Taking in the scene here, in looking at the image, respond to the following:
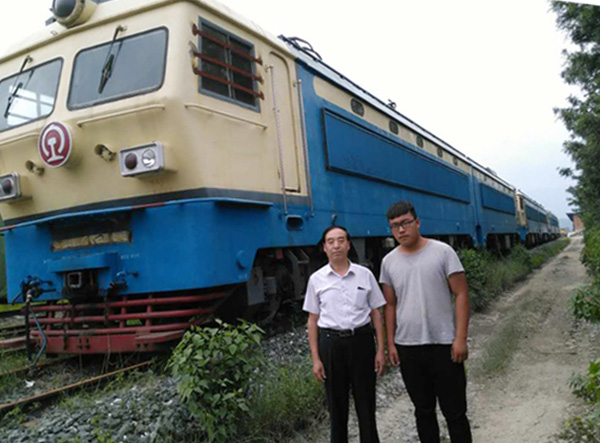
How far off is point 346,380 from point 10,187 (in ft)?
13.8

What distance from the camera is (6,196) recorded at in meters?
5.36

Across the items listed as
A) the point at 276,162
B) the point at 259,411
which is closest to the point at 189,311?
the point at 259,411

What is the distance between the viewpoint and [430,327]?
276cm

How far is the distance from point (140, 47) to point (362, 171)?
139 inches

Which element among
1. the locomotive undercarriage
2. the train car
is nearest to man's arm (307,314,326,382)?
the locomotive undercarriage

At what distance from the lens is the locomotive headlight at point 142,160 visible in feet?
14.6

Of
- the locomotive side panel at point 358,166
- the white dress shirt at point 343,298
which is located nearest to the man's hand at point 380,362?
the white dress shirt at point 343,298

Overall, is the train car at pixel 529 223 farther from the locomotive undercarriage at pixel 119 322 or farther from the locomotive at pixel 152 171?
the locomotive undercarriage at pixel 119 322

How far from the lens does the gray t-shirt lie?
2.76 metres

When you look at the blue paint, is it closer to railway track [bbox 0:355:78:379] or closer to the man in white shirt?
railway track [bbox 0:355:78:379]

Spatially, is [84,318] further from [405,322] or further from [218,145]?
[405,322]

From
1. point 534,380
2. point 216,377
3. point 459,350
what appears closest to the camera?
point 459,350

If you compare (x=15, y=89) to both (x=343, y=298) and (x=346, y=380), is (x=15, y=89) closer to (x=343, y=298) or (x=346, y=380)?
(x=343, y=298)

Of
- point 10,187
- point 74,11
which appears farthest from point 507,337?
point 74,11
